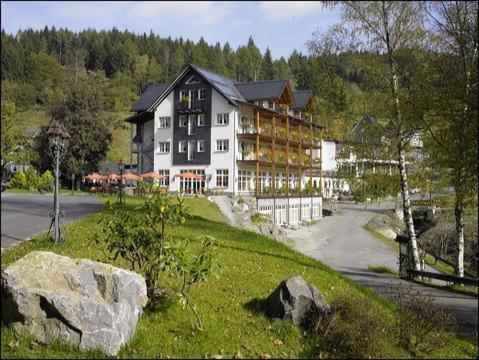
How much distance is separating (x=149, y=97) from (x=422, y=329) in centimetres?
5045

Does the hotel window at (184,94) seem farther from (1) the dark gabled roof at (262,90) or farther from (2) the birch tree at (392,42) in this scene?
(2) the birch tree at (392,42)

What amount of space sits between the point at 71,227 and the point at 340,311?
12.5 metres

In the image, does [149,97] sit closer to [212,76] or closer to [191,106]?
[191,106]

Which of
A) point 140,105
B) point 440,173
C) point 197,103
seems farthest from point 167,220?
point 140,105

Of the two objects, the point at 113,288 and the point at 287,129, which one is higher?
the point at 287,129

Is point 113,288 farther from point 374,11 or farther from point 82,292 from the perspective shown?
point 374,11

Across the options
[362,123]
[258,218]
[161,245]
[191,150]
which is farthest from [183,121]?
[161,245]

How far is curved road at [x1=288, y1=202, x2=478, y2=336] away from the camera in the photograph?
476 inches

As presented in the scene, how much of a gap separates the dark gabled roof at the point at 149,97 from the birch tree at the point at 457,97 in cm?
4159

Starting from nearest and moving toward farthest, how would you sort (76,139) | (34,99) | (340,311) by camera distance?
1. (340,311)
2. (76,139)
3. (34,99)

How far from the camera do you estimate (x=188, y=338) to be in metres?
7.80

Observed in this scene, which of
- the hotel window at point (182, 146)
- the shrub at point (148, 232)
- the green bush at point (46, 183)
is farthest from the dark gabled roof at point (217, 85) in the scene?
the shrub at point (148, 232)

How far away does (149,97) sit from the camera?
181ft

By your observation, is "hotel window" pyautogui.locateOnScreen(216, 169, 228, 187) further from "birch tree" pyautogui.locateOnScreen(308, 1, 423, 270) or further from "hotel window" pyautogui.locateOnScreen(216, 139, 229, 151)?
"birch tree" pyautogui.locateOnScreen(308, 1, 423, 270)
